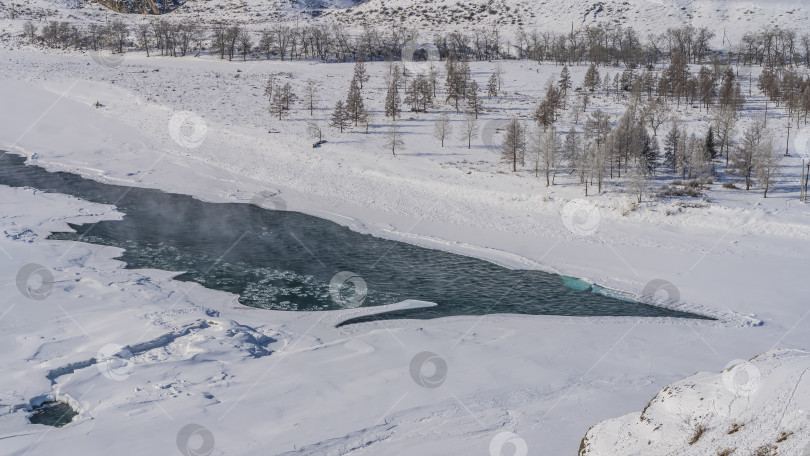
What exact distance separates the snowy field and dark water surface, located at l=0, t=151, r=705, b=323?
1727 mm

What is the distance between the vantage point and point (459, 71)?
91875mm

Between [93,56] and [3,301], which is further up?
[93,56]

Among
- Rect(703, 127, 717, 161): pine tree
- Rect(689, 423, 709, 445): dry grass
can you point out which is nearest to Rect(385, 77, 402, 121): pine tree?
Rect(703, 127, 717, 161): pine tree

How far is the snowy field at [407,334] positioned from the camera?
1845cm

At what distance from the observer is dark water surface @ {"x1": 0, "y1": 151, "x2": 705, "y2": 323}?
32.9 m

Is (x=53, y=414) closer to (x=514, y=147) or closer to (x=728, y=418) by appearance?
(x=728, y=418)

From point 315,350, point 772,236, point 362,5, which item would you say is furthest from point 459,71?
point 362,5

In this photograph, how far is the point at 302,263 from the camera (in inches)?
1510

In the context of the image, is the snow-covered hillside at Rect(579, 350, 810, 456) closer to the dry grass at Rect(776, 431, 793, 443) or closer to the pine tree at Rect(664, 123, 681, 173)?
the dry grass at Rect(776, 431, 793, 443)

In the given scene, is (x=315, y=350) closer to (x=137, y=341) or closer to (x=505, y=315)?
(x=137, y=341)

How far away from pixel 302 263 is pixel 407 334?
41.9ft

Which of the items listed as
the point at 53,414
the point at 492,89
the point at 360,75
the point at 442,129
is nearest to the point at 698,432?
the point at 53,414

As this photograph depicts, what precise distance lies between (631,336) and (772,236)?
881 inches

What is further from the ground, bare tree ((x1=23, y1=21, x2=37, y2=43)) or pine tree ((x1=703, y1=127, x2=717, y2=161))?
bare tree ((x1=23, y1=21, x2=37, y2=43))
